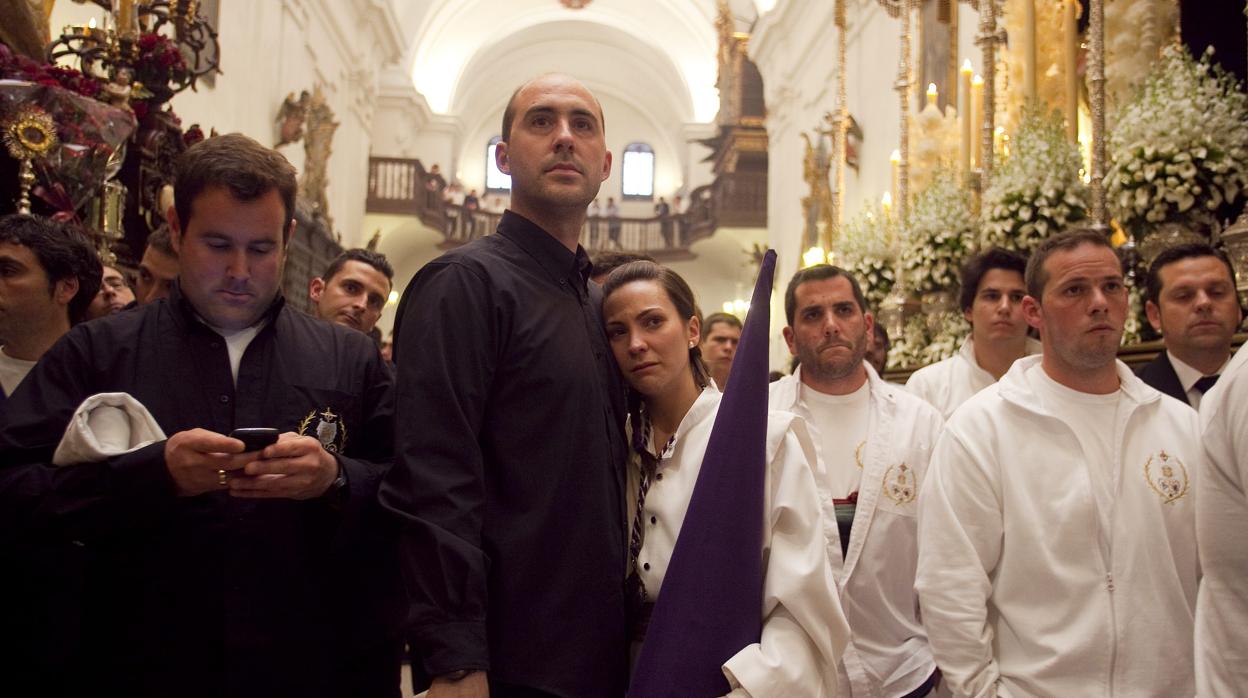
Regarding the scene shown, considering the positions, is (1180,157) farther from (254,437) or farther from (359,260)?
(254,437)

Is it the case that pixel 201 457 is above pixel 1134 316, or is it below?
below

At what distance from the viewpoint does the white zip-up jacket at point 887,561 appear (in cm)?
325

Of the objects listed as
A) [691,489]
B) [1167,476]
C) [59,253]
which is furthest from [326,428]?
[1167,476]

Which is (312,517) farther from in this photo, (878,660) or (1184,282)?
(1184,282)

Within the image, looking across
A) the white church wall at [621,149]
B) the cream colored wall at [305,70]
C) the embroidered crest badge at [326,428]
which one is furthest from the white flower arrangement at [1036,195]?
the white church wall at [621,149]

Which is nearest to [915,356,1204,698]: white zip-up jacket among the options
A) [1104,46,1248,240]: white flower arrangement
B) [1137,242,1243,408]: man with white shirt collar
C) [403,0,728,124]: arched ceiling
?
[1137,242,1243,408]: man with white shirt collar

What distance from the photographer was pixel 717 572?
81.6 inches

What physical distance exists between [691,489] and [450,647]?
681mm

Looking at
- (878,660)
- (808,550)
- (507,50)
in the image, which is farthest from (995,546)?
(507,50)

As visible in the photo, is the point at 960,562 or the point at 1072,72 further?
the point at 1072,72

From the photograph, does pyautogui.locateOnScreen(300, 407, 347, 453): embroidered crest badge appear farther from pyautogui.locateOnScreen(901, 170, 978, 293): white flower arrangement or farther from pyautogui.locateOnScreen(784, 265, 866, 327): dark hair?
pyautogui.locateOnScreen(901, 170, 978, 293): white flower arrangement

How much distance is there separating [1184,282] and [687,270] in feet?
87.4

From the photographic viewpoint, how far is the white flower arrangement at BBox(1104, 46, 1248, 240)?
4.71 meters

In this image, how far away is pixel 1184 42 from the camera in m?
5.98
